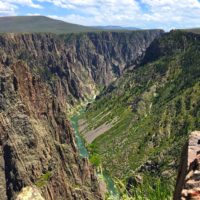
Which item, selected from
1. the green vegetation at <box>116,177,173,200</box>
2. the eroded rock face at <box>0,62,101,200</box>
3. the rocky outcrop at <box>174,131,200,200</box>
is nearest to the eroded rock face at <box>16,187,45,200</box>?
the eroded rock face at <box>0,62,101,200</box>

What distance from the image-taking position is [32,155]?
437ft

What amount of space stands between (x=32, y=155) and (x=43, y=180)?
854 centimetres

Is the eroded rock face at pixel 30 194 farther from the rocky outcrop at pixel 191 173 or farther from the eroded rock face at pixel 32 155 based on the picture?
the rocky outcrop at pixel 191 173

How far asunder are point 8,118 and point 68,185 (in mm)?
26378

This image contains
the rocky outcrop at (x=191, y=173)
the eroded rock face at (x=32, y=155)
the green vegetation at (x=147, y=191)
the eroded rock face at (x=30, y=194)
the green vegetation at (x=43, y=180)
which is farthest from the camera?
the green vegetation at (x=43, y=180)

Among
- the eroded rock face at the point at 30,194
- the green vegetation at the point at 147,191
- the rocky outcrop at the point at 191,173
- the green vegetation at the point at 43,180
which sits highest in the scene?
the rocky outcrop at the point at 191,173

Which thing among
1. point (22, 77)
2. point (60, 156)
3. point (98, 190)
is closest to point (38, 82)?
point (22, 77)

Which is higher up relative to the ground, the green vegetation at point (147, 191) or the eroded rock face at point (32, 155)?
the green vegetation at point (147, 191)

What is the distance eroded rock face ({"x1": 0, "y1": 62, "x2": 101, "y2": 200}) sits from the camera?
126 m

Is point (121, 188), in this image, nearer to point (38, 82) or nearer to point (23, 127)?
point (23, 127)

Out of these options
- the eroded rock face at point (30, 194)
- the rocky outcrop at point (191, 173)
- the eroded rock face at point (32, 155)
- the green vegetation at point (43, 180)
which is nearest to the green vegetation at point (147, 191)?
the rocky outcrop at point (191, 173)

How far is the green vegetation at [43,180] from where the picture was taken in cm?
12711

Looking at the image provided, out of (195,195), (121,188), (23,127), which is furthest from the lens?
(23,127)

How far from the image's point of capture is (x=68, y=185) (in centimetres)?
13862
